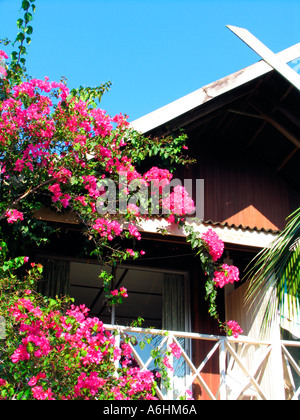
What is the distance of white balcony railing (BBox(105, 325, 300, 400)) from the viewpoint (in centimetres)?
665

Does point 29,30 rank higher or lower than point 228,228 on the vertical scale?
higher

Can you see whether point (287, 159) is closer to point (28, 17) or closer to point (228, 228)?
point (228, 228)

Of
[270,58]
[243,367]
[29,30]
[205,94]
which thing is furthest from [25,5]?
[243,367]

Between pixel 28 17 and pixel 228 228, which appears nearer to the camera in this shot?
pixel 28 17

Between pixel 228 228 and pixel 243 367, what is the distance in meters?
1.58

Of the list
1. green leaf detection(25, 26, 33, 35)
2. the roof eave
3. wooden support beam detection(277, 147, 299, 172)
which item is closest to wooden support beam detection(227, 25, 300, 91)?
the roof eave

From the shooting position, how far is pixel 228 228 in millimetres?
7230

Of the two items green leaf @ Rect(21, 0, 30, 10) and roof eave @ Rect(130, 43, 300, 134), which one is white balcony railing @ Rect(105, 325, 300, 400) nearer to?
roof eave @ Rect(130, 43, 300, 134)

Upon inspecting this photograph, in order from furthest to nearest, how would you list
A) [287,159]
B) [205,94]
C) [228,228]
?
[287,159] < [205,94] < [228,228]

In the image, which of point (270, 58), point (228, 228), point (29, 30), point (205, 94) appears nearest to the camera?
point (29, 30)

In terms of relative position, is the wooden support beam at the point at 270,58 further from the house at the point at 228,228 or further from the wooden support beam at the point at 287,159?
the wooden support beam at the point at 287,159

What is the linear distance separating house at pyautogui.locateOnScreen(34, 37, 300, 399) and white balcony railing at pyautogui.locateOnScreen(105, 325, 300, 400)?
12mm
